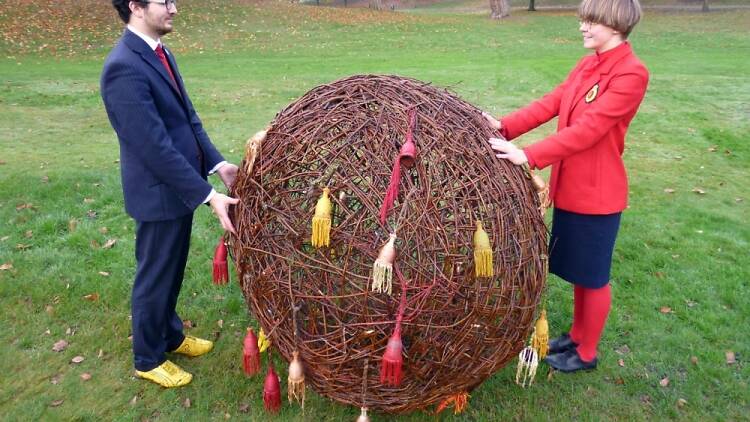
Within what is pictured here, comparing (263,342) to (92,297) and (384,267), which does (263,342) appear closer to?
(384,267)

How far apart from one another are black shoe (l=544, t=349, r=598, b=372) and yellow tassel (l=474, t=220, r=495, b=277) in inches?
68.9

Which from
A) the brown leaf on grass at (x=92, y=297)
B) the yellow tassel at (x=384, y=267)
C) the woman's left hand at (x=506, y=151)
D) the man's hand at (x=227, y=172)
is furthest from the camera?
the brown leaf on grass at (x=92, y=297)

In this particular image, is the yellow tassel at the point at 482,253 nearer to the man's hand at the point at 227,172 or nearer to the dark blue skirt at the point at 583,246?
the dark blue skirt at the point at 583,246

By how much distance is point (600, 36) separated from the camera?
309 centimetres

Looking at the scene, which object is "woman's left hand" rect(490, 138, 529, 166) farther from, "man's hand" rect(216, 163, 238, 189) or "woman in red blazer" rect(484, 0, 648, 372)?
"man's hand" rect(216, 163, 238, 189)

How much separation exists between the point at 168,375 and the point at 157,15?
7.47ft

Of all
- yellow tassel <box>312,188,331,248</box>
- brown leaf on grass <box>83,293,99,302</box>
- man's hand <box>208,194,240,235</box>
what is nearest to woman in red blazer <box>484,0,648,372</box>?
yellow tassel <box>312,188,331,248</box>

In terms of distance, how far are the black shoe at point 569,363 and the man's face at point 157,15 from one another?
326cm

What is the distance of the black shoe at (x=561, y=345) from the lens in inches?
161

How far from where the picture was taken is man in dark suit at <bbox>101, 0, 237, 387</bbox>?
297 cm

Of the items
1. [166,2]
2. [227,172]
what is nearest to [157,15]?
[166,2]

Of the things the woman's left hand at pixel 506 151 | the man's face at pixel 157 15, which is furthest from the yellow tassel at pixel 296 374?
the man's face at pixel 157 15

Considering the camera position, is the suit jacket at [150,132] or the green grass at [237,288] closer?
the suit jacket at [150,132]

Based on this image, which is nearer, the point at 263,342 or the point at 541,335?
the point at 541,335
